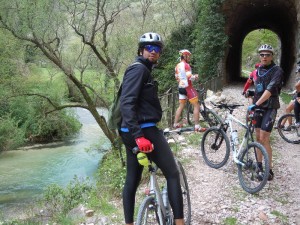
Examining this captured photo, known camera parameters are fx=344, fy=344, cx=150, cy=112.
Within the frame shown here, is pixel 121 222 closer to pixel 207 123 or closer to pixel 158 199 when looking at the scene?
pixel 158 199

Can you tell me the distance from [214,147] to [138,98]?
3.77 metres

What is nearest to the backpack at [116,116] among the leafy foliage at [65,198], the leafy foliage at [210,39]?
the leafy foliage at [65,198]

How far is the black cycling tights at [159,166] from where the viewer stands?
3225 millimetres

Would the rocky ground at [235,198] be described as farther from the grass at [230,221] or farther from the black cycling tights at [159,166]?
the black cycling tights at [159,166]

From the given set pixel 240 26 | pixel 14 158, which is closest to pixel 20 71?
pixel 14 158

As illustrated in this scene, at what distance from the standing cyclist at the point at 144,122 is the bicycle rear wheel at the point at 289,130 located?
6.11 metres

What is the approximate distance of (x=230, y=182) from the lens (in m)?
5.91

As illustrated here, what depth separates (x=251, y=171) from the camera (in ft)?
17.8

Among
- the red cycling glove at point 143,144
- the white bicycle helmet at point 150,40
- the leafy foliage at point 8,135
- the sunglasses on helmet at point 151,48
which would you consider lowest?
the leafy foliage at point 8,135

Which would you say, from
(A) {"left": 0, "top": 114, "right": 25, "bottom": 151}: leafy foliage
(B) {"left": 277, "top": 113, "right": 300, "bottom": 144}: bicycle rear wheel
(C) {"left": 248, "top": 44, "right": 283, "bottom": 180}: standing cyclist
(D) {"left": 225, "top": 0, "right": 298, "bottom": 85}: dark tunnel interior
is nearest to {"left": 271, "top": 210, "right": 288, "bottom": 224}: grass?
(C) {"left": 248, "top": 44, "right": 283, "bottom": 180}: standing cyclist

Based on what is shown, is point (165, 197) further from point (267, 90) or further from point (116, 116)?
point (267, 90)

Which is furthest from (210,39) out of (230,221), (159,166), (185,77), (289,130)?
(159,166)

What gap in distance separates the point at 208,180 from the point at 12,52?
52.1 ft

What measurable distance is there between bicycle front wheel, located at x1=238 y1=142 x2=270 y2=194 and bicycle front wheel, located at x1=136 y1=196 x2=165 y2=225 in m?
2.26
